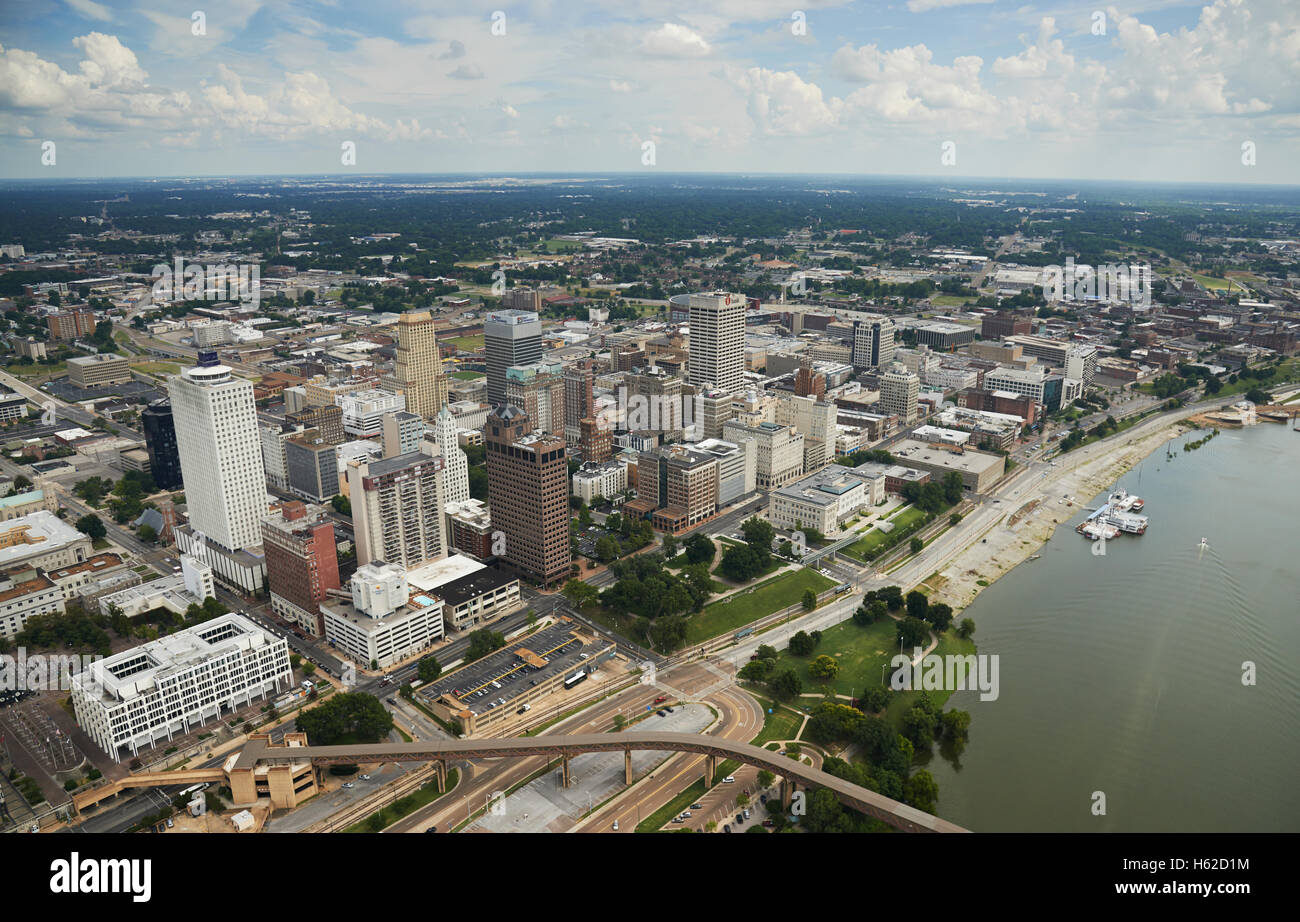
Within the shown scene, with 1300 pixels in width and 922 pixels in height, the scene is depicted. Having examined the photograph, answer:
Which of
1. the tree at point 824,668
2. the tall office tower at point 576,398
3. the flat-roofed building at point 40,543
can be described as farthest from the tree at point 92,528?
the tree at point 824,668

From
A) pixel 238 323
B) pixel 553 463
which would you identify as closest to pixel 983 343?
pixel 553 463

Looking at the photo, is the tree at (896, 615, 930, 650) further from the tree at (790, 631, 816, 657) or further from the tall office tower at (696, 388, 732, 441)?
the tall office tower at (696, 388, 732, 441)

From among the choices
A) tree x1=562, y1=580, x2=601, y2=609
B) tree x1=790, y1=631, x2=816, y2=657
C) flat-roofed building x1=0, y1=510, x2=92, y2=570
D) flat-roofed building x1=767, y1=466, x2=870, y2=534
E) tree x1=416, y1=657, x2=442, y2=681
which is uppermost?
flat-roofed building x1=0, y1=510, x2=92, y2=570

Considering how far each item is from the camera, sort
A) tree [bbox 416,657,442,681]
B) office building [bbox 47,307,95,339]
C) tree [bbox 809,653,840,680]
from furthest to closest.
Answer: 1. office building [bbox 47,307,95,339]
2. tree [bbox 809,653,840,680]
3. tree [bbox 416,657,442,681]

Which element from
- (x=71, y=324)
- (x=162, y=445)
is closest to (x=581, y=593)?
(x=162, y=445)

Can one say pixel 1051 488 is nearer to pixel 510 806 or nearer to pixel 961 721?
pixel 961 721

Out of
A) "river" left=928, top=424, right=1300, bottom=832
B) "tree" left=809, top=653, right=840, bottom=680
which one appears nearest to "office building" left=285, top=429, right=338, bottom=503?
"tree" left=809, top=653, right=840, bottom=680
